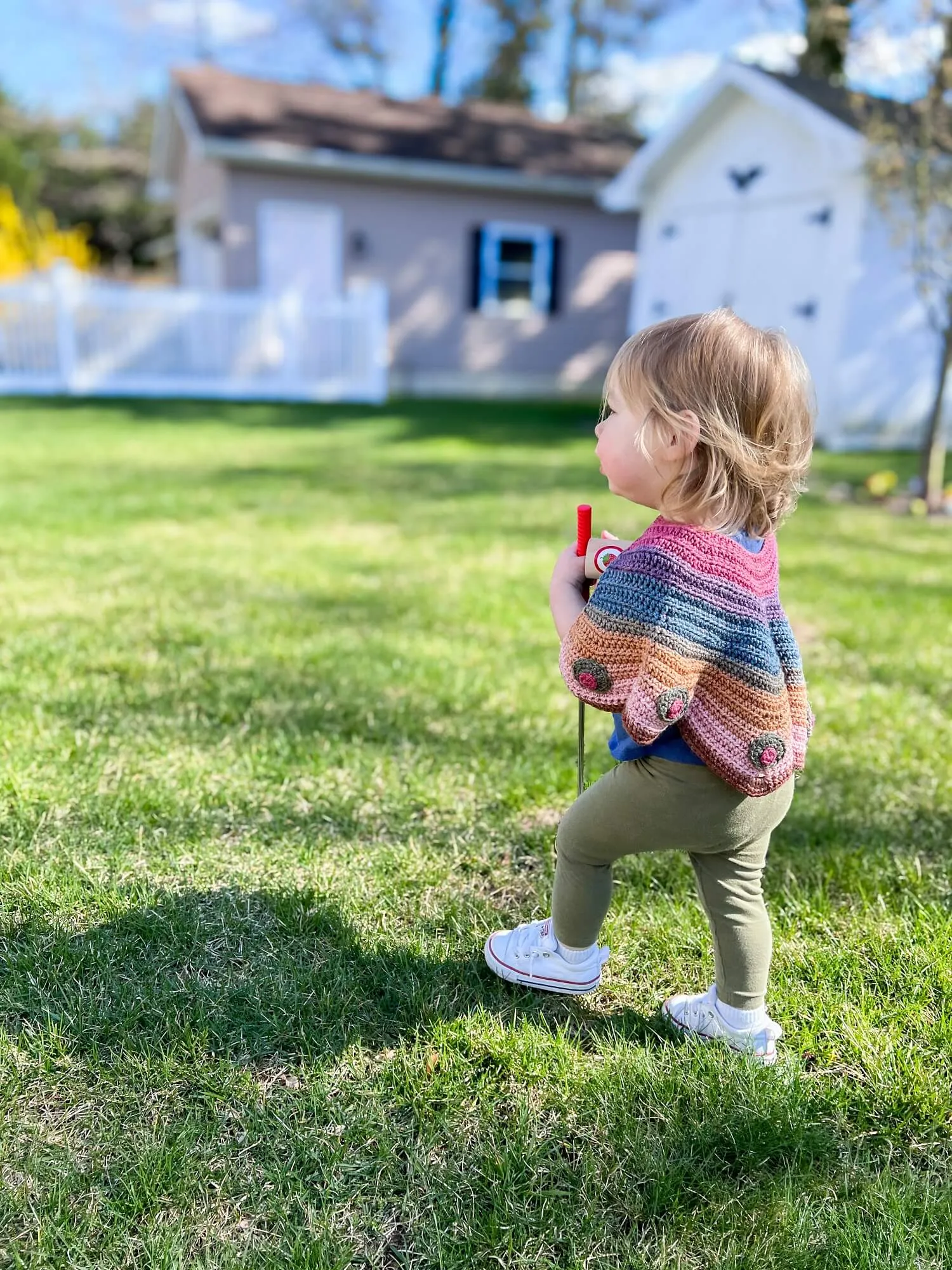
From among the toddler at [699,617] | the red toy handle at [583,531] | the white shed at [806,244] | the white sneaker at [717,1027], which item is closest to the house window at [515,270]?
the white shed at [806,244]

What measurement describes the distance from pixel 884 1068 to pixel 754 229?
11.7m

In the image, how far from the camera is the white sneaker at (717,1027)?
1.90m

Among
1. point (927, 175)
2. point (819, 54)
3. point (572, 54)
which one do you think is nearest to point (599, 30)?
point (572, 54)

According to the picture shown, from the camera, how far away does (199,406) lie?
1259 cm

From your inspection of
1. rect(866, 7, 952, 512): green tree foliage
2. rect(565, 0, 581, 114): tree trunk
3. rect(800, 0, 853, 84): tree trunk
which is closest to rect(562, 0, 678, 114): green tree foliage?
rect(565, 0, 581, 114): tree trunk

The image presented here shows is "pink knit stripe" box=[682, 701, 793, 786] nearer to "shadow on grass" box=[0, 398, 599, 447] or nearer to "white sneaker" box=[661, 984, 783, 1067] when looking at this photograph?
"white sneaker" box=[661, 984, 783, 1067]

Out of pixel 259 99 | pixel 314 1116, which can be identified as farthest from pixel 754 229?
pixel 314 1116

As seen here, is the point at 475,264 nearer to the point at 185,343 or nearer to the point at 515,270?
the point at 515,270

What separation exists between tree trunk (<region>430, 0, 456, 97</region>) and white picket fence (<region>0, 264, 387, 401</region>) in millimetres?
15768

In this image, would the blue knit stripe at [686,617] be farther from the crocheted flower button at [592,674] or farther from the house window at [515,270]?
Result: the house window at [515,270]

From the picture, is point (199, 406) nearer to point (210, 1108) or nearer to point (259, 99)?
point (259, 99)

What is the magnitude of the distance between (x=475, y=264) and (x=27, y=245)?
11.2 meters

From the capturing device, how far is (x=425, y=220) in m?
16.2

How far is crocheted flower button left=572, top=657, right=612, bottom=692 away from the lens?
5.56ft
